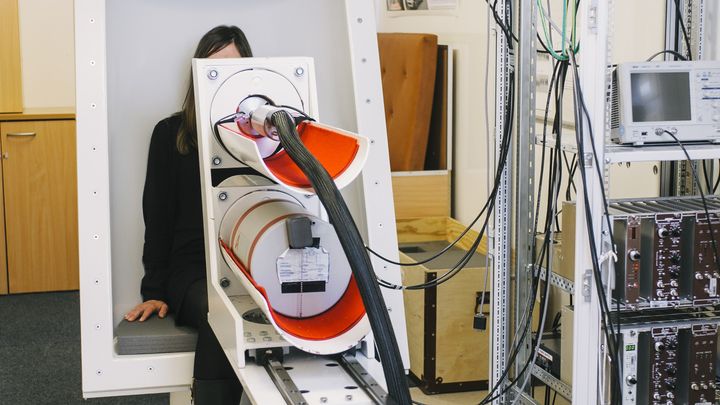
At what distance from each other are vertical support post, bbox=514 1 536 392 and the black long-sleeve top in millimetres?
942

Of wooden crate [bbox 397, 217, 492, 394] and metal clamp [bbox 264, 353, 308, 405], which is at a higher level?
metal clamp [bbox 264, 353, 308, 405]

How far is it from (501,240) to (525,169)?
0.25 m

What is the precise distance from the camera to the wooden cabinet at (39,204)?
200 inches

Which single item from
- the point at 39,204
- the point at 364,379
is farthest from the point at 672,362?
the point at 39,204

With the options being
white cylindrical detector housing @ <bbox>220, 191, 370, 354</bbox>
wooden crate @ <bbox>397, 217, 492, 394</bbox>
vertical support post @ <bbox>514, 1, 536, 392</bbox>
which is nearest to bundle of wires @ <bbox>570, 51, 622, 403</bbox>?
vertical support post @ <bbox>514, 1, 536, 392</bbox>

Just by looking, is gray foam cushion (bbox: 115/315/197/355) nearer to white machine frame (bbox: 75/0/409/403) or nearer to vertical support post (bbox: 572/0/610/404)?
white machine frame (bbox: 75/0/409/403)

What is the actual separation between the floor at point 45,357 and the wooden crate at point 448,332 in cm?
7

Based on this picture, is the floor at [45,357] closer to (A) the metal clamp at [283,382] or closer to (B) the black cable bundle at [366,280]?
(A) the metal clamp at [283,382]

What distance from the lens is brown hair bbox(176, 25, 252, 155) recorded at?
2789 mm

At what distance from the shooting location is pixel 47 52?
5.60 meters

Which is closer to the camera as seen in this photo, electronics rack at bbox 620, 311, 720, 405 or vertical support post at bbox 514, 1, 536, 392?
electronics rack at bbox 620, 311, 720, 405

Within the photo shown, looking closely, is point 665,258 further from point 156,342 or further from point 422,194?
point 422,194

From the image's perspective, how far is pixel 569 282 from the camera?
102 inches

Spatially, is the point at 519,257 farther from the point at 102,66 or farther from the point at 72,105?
the point at 72,105
